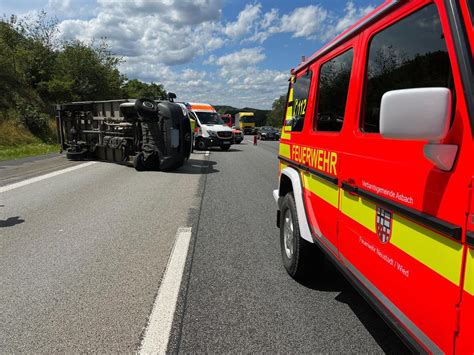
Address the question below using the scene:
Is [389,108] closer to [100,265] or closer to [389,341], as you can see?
[389,341]

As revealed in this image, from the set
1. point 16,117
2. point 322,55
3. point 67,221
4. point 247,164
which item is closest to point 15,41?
point 16,117

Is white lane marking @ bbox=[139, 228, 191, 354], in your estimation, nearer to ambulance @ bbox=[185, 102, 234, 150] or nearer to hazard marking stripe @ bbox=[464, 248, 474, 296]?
hazard marking stripe @ bbox=[464, 248, 474, 296]

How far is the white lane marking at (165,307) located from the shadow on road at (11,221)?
2962mm

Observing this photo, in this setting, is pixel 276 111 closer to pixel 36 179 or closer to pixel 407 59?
pixel 36 179

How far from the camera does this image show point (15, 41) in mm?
37500

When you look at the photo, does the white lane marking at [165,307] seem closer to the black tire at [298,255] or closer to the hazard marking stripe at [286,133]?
the black tire at [298,255]

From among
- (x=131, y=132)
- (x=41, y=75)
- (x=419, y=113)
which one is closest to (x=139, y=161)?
(x=131, y=132)

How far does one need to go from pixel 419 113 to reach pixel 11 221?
655 cm

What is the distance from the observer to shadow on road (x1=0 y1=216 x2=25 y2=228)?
605 cm

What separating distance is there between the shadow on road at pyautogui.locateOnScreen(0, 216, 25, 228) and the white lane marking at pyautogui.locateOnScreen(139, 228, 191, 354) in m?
2.96

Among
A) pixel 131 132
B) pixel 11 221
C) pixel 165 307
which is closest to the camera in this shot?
pixel 165 307

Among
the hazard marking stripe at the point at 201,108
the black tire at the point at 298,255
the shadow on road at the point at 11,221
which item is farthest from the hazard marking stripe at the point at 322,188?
the hazard marking stripe at the point at 201,108

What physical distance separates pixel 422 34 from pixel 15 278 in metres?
4.24

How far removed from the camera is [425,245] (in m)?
1.77
